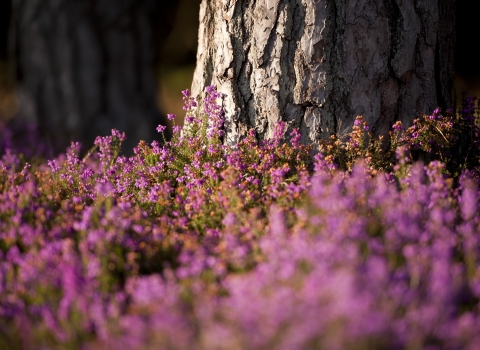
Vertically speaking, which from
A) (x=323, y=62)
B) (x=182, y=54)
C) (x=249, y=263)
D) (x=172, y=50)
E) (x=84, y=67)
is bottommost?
(x=249, y=263)

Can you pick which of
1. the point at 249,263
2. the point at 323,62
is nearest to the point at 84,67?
the point at 323,62

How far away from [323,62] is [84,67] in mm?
4134

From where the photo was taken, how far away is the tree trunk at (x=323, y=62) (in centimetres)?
412

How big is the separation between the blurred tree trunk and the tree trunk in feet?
10.8

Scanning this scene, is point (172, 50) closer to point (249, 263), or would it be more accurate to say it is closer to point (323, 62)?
point (323, 62)

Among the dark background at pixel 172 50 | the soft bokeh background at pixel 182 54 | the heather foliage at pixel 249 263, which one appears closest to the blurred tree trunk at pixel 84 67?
the soft bokeh background at pixel 182 54

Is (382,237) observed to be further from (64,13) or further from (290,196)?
(64,13)

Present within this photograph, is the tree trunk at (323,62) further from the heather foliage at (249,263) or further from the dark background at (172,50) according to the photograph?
the dark background at (172,50)

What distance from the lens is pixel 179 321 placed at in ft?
6.43

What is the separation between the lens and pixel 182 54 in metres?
12.4

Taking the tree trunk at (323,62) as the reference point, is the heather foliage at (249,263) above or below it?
below

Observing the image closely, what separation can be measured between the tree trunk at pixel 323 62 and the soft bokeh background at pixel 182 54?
5760mm

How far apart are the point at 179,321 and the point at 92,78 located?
587cm

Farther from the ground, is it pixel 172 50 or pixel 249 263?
pixel 172 50
